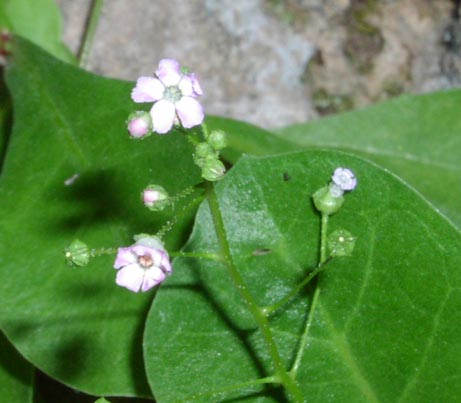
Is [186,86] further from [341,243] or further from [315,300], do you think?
[315,300]

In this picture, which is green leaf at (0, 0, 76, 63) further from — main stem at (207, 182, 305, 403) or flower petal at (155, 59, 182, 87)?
main stem at (207, 182, 305, 403)


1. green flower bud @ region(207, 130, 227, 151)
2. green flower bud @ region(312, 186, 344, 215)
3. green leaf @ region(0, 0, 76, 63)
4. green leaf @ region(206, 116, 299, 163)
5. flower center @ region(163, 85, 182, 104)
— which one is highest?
green leaf @ region(0, 0, 76, 63)

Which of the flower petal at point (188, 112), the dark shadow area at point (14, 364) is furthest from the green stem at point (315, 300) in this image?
the dark shadow area at point (14, 364)

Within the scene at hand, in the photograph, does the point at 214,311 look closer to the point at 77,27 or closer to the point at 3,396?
the point at 3,396

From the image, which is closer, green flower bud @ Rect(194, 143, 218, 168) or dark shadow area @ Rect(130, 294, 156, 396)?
green flower bud @ Rect(194, 143, 218, 168)

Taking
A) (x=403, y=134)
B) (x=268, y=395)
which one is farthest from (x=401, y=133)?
(x=268, y=395)

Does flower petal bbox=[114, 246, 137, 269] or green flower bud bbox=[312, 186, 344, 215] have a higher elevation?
green flower bud bbox=[312, 186, 344, 215]

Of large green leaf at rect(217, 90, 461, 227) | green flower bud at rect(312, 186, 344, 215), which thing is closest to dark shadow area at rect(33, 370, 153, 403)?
green flower bud at rect(312, 186, 344, 215)

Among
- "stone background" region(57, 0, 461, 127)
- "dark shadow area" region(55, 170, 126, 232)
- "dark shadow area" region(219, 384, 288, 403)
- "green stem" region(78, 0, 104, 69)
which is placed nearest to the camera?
"dark shadow area" region(219, 384, 288, 403)
